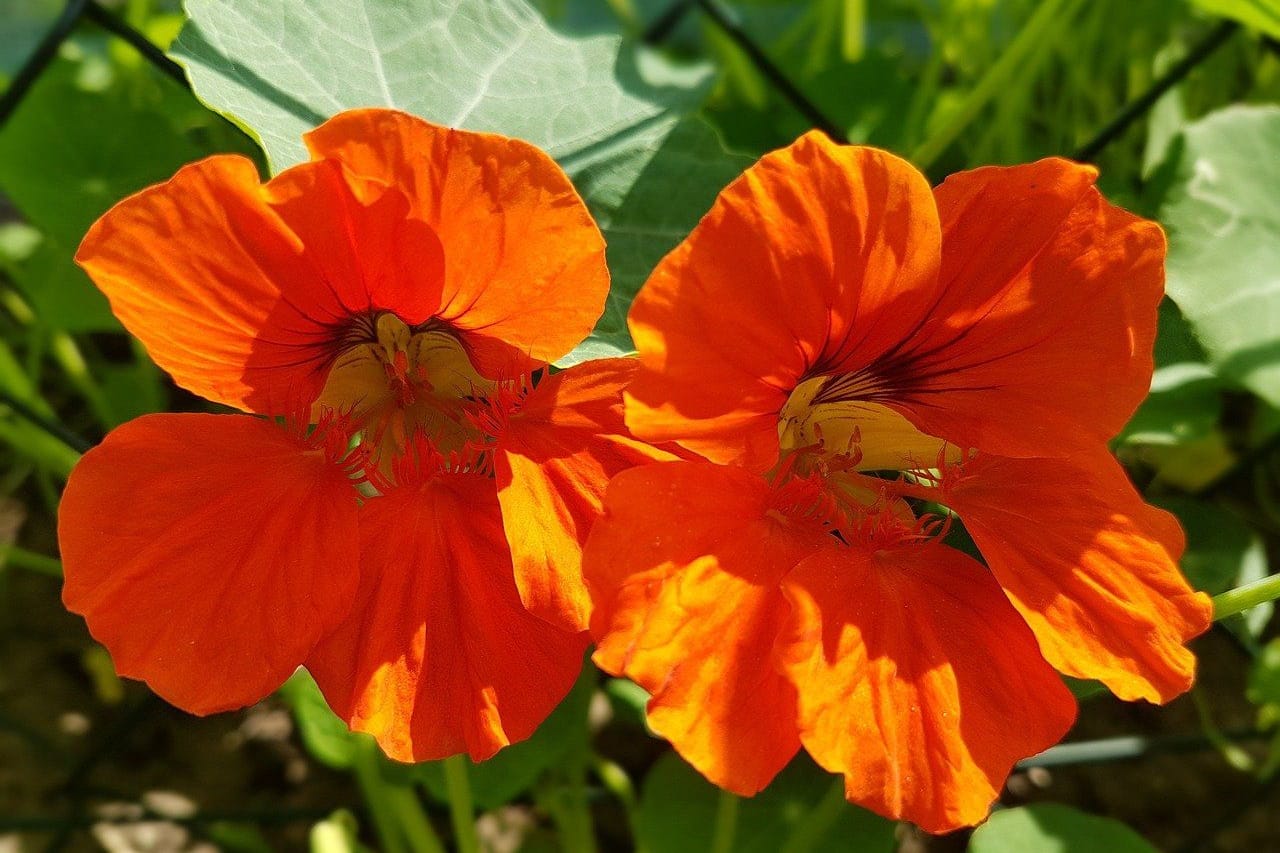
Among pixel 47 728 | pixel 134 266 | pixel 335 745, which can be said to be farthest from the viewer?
pixel 47 728

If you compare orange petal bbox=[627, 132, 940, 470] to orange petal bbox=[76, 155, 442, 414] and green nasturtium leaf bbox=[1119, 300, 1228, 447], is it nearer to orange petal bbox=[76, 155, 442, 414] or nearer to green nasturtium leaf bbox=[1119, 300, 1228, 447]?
orange petal bbox=[76, 155, 442, 414]

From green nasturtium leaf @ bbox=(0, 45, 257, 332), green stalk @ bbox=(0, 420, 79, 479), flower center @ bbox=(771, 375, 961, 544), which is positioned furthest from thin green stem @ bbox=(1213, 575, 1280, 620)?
green stalk @ bbox=(0, 420, 79, 479)

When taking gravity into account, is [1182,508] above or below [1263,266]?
below

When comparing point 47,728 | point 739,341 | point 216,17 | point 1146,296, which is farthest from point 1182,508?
point 47,728

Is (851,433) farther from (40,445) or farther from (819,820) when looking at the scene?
(40,445)

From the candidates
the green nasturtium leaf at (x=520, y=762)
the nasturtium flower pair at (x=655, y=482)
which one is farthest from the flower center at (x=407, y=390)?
the green nasturtium leaf at (x=520, y=762)

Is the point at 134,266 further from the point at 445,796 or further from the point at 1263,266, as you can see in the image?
the point at 1263,266

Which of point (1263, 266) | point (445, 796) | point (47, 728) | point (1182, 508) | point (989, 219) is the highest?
point (989, 219)
